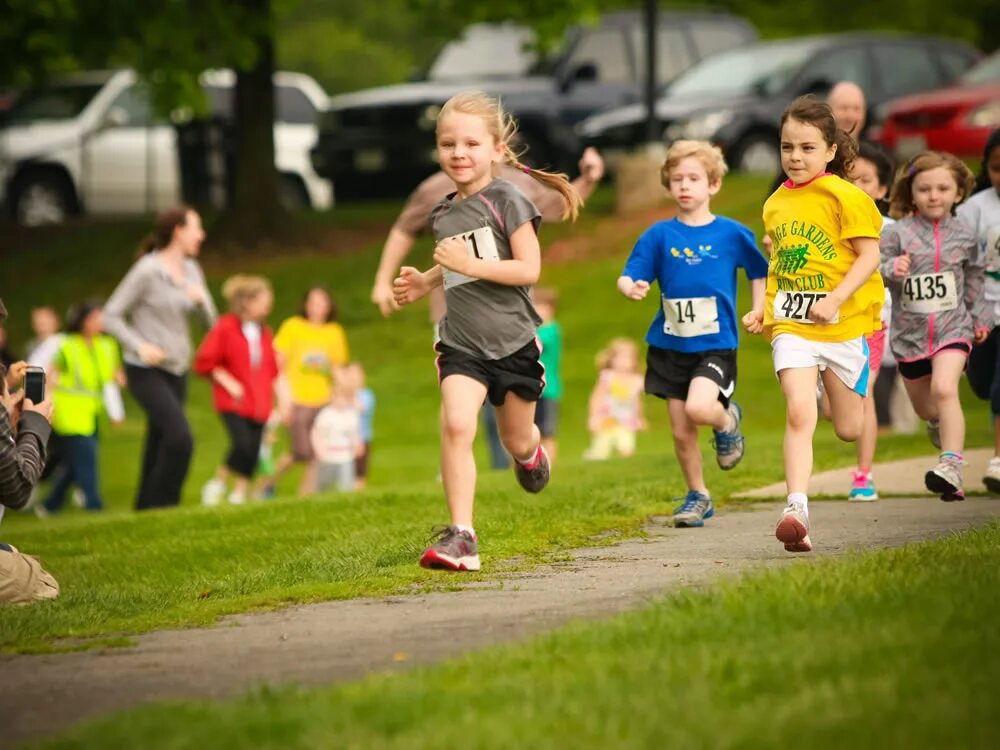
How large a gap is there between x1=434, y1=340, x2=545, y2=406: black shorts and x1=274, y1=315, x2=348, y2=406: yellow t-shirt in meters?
8.30

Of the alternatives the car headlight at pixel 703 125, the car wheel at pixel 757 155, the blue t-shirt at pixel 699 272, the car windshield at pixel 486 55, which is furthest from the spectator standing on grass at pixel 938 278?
the car windshield at pixel 486 55

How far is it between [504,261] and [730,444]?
83.1 inches

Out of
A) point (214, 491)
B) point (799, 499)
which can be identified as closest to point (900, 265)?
point (799, 499)

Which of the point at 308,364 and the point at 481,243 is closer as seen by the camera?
the point at 481,243

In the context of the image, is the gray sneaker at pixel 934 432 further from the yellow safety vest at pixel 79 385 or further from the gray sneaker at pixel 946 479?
the yellow safety vest at pixel 79 385

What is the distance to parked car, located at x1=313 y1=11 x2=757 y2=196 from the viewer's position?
82.1ft

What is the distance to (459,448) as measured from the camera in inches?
291

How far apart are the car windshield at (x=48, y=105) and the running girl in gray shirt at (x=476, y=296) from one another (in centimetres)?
2257

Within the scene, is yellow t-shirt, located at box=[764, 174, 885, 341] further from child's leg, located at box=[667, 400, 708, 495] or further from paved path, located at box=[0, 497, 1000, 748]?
child's leg, located at box=[667, 400, 708, 495]

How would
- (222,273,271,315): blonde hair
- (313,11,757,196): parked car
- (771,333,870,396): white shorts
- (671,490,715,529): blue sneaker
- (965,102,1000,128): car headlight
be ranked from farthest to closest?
(313,11,757,196): parked car < (965,102,1000,128): car headlight < (222,273,271,315): blonde hair < (671,490,715,529): blue sneaker < (771,333,870,396): white shorts

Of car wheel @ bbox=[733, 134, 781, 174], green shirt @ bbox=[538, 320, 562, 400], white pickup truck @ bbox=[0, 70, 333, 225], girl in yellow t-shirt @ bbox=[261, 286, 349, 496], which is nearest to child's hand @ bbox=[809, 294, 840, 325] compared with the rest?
green shirt @ bbox=[538, 320, 562, 400]

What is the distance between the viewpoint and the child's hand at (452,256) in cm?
727

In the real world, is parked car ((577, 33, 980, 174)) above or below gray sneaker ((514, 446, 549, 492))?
above

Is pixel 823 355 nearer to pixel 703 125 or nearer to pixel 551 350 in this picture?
pixel 551 350
